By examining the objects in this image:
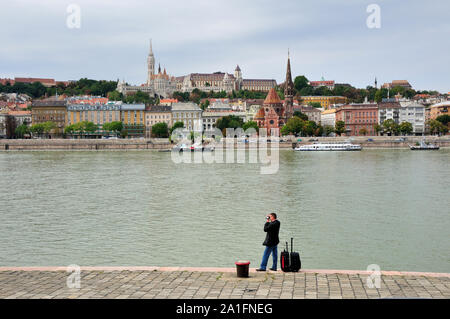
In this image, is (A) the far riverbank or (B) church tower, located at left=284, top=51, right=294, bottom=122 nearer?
(A) the far riverbank

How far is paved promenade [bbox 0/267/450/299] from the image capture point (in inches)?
247

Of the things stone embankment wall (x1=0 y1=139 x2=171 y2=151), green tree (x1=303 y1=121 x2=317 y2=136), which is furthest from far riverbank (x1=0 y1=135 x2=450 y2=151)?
green tree (x1=303 y1=121 x2=317 y2=136)

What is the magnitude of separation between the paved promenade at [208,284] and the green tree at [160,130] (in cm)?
8222

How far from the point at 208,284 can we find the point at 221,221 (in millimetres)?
8339

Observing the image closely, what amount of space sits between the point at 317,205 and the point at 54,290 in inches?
513

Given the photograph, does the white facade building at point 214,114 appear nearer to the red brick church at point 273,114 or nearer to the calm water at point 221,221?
the red brick church at point 273,114

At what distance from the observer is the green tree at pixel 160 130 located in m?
89.2

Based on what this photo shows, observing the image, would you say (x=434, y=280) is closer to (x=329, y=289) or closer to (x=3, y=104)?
(x=329, y=289)

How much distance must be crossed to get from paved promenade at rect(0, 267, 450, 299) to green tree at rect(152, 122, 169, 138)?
270 ft

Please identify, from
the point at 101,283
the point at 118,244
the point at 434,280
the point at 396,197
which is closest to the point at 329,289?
the point at 434,280

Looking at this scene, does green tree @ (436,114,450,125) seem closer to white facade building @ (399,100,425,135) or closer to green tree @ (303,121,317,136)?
white facade building @ (399,100,425,135)

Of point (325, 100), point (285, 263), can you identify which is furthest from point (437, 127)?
point (285, 263)

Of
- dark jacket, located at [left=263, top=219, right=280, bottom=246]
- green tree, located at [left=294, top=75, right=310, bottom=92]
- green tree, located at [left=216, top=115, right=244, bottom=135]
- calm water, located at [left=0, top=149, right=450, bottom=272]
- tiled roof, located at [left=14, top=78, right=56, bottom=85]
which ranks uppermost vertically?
tiled roof, located at [left=14, top=78, right=56, bottom=85]

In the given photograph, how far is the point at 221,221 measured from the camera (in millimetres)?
15039
